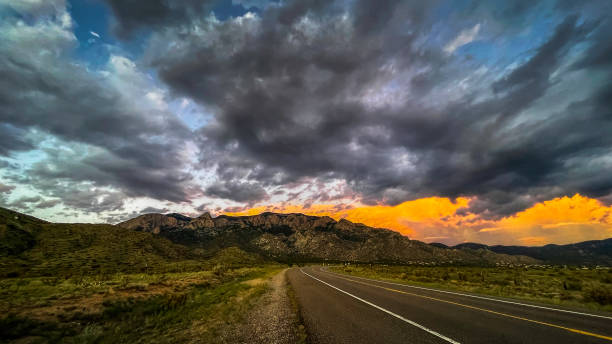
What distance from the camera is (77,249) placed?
89.7 m

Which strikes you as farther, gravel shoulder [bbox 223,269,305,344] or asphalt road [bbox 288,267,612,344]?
gravel shoulder [bbox 223,269,305,344]

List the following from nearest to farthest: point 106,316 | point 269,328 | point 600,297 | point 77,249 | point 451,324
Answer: point 451,324
point 269,328
point 600,297
point 106,316
point 77,249

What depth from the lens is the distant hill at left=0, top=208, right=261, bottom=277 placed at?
69.7 m

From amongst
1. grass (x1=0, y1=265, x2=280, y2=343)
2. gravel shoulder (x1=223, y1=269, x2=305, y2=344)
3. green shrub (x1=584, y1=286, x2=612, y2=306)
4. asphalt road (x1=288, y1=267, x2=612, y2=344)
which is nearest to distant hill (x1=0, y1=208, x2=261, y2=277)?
grass (x1=0, y1=265, x2=280, y2=343)

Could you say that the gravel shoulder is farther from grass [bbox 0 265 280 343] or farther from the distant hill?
the distant hill

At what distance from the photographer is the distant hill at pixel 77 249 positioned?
6969 cm

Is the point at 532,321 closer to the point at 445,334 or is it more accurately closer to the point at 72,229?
the point at 445,334

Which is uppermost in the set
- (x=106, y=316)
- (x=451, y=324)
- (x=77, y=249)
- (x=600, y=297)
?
(x=451, y=324)

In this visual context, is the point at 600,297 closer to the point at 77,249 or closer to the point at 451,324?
the point at 451,324

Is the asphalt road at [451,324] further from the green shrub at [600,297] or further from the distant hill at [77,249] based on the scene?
the distant hill at [77,249]

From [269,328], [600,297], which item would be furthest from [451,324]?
[600,297]

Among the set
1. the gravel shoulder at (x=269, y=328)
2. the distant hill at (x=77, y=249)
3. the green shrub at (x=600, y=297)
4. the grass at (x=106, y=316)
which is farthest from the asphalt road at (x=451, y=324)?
the distant hill at (x=77, y=249)

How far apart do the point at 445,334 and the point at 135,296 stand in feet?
79.8

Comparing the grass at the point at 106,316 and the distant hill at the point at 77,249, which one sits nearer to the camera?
the grass at the point at 106,316
